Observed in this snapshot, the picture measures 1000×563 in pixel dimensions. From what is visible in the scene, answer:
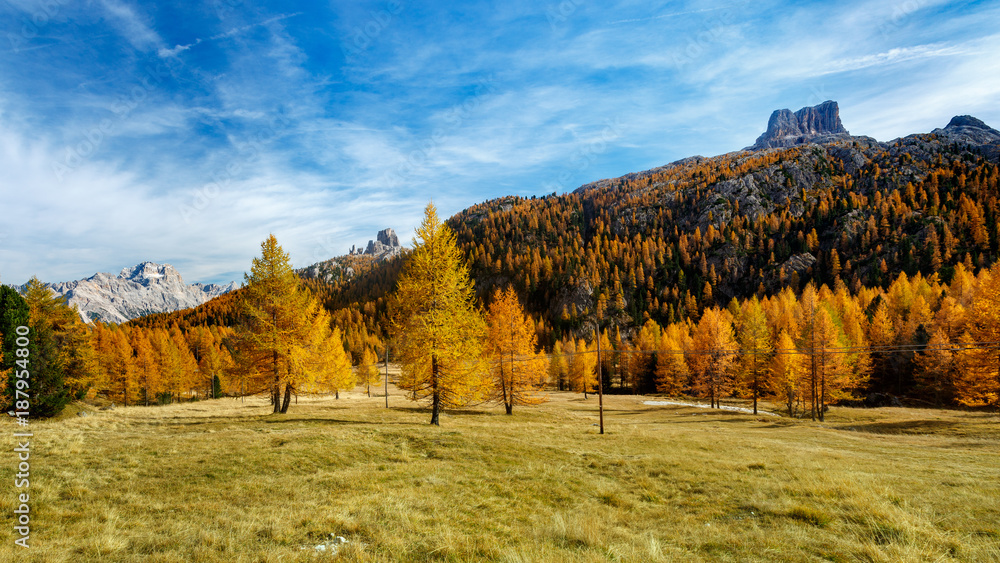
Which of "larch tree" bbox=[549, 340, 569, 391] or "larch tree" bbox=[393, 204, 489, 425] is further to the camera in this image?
"larch tree" bbox=[549, 340, 569, 391]

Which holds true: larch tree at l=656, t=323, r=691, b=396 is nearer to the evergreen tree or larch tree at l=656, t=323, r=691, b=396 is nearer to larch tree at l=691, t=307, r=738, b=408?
larch tree at l=691, t=307, r=738, b=408

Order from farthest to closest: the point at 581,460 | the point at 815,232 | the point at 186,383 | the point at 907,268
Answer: the point at 815,232
the point at 907,268
the point at 186,383
the point at 581,460

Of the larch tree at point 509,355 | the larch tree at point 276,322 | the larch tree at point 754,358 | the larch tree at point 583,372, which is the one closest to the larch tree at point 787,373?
the larch tree at point 754,358

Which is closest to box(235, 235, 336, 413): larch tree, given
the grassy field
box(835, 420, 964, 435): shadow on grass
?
the grassy field

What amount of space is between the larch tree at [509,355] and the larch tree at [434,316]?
1234 cm

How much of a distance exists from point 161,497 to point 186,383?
7282 cm

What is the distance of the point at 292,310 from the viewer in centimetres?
2781

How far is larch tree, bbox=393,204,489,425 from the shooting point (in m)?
23.8

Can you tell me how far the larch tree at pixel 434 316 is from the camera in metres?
23.8

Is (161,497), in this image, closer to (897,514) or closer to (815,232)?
(897,514)

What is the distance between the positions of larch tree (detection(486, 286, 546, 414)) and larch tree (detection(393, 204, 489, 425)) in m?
12.3

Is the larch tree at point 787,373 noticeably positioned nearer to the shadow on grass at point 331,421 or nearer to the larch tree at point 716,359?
the larch tree at point 716,359

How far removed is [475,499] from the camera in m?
10.9

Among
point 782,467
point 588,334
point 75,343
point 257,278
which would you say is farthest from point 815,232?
point 75,343
